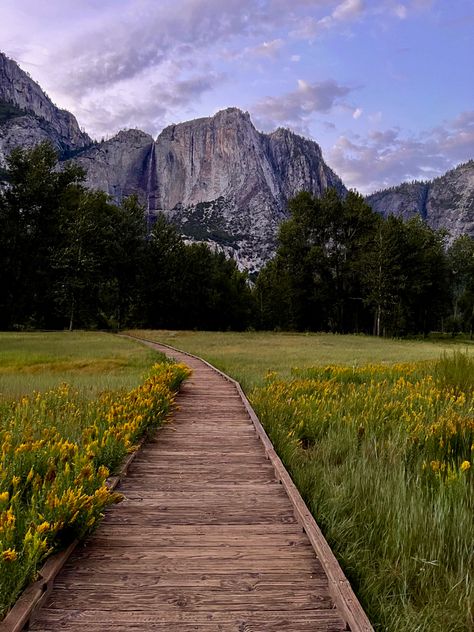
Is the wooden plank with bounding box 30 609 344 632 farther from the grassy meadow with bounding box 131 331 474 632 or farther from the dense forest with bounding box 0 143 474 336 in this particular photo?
the dense forest with bounding box 0 143 474 336

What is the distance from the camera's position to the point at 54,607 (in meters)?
2.43

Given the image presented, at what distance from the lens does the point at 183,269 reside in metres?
57.3

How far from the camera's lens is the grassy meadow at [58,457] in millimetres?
2625

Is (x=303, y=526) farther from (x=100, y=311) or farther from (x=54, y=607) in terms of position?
(x=100, y=311)

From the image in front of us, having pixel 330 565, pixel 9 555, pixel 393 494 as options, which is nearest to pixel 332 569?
pixel 330 565

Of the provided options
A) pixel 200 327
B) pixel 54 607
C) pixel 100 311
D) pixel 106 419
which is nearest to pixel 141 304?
pixel 100 311

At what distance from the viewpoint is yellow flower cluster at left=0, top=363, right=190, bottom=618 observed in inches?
101

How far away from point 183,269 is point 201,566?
5538 cm

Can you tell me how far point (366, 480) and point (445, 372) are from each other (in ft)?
22.2

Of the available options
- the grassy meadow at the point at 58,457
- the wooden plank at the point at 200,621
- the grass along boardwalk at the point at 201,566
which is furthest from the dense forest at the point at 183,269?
the wooden plank at the point at 200,621

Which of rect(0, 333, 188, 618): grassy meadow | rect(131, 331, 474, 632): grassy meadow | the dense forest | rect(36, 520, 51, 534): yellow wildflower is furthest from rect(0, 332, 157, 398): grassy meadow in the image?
the dense forest

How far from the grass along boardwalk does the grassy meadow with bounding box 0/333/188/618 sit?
246mm

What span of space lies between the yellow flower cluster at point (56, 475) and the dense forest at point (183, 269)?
3460cm

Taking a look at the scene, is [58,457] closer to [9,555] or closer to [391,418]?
[9,555]
